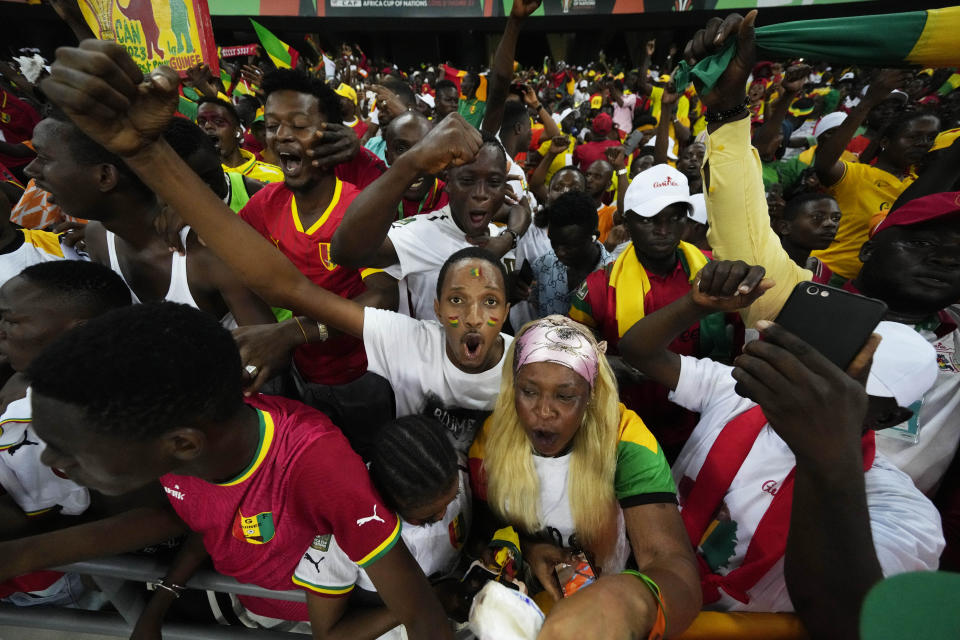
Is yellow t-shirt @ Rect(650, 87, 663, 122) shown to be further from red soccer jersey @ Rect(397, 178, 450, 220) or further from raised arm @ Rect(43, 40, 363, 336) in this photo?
raised arm @ Rect(43, 40, 363, 336)

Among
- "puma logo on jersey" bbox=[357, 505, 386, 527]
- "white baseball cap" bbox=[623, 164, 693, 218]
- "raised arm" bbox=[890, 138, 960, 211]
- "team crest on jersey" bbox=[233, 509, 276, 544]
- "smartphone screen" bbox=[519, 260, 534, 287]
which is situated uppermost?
"raised arm" bbox=[890, 138, 960, 211]

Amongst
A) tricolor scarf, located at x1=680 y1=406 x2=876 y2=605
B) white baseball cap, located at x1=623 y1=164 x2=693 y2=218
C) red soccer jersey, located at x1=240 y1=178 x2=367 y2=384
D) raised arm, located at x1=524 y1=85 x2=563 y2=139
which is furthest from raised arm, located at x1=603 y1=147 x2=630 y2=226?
tricolor scarf, located at x1=680 y1=406 x2=876 y2=605

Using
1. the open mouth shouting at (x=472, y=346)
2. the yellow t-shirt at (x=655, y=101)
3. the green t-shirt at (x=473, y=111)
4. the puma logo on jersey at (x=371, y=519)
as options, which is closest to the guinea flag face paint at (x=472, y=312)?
the open mouth shouting at (x=472, y=346)

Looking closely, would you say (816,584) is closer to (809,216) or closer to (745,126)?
(745,126)

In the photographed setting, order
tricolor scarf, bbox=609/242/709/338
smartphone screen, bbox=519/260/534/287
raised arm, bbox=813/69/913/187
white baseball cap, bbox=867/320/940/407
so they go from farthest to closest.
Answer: raised arm, bbox=813/69/913/187
smartphone screen, bbox=519/260/534/287
tricolor scarf, bbox=609/242/709/338
white baseball cap, bbox=867/320/940/407

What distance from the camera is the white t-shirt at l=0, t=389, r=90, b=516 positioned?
1449 millimetres

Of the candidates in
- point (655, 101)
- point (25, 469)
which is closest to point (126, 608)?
point (25, 469)

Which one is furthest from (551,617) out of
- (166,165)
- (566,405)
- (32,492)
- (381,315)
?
(32,492)

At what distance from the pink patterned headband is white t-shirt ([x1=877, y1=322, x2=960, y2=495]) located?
3.78ft

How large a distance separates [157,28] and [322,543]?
4.62m

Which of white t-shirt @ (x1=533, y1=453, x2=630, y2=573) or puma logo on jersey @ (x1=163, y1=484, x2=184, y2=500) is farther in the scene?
white t-shirt @ (x1=533, y1=453, x2=630, y2=573)

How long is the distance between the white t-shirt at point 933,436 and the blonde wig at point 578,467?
105 centimetres

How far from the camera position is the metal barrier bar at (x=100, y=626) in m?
1.59

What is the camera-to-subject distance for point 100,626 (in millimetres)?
1655
